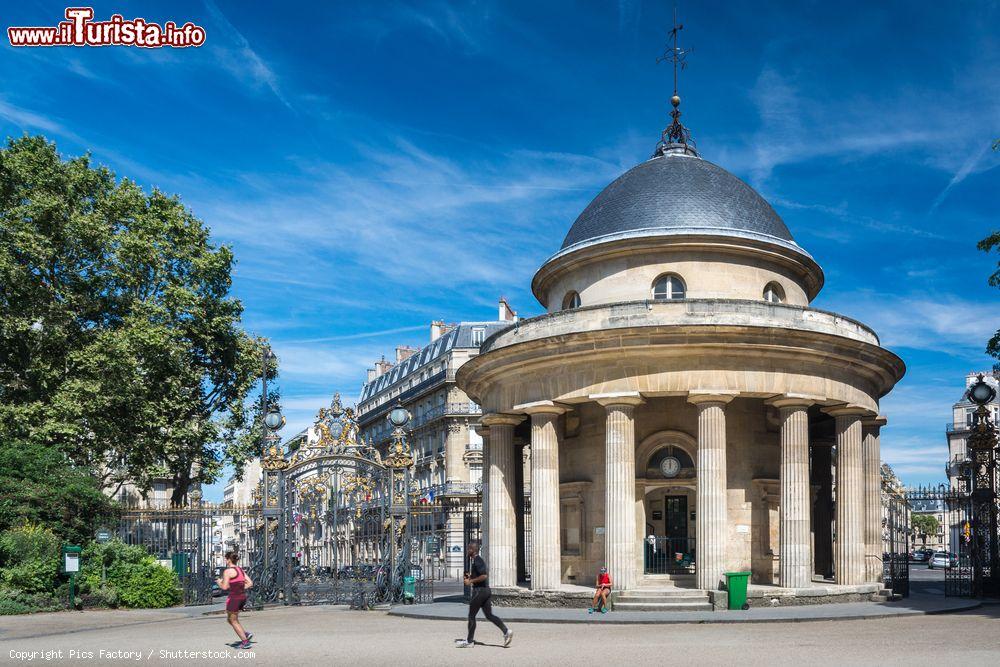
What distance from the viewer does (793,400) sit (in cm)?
2445

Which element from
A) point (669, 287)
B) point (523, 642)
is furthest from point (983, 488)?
point (523, 642)

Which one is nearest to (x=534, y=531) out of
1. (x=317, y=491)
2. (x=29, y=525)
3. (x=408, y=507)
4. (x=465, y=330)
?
(x=408, y=507)

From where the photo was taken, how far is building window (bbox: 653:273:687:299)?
2752cm

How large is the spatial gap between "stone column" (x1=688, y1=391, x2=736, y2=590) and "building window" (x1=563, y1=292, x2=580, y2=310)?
619 cm

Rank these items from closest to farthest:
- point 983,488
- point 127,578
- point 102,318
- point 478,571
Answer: point 478,571 → point 127,578 → point 983,488 → point 102,318

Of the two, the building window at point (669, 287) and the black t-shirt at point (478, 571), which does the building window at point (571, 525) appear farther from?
the black t-shirt at point (478, 571)

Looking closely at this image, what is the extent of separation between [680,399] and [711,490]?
11.1ft

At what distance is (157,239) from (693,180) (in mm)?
18472

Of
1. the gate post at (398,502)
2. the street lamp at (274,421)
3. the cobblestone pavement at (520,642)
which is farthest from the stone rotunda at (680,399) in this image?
the street lamp at (274,421)

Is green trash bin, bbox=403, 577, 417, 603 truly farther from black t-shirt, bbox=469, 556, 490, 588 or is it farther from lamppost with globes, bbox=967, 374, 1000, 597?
lamppost with globes, bbox=967, 374, 1000, 597

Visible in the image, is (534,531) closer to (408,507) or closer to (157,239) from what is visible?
(408,507)

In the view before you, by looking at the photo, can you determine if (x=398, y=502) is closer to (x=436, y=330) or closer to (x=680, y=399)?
(x=680, y=399)

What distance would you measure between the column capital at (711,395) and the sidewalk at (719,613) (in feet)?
15.8

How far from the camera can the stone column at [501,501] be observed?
87.5ft
